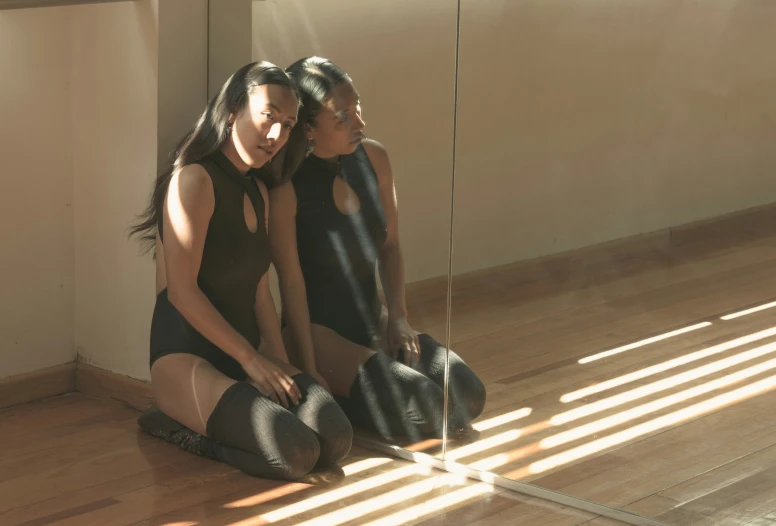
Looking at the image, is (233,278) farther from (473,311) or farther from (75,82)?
(75,82)

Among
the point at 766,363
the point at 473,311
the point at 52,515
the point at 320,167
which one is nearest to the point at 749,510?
the point at 766,363

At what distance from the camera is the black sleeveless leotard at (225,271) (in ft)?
8.76

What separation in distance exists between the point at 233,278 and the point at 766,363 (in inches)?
47.3

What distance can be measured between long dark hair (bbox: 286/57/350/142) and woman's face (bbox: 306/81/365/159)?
0.04 ft

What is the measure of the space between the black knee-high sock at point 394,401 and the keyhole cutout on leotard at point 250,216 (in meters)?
0.42

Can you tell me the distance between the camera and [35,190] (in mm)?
3084

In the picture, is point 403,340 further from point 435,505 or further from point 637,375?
point 637,375

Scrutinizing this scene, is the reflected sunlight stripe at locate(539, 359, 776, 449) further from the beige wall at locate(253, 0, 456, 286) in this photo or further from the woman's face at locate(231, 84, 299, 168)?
the woman's face at locate(231, 84, 299, 168)

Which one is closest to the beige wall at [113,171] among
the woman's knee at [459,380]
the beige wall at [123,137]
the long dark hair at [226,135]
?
the beige wall at [123,137]

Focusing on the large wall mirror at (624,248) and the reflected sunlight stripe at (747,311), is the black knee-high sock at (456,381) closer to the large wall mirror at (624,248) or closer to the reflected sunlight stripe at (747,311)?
the large wall mirror at (624,248)

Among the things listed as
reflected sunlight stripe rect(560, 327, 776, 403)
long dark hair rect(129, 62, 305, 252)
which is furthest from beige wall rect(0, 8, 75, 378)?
reflected sunlight stripe rect(560, 327, 776, 403)

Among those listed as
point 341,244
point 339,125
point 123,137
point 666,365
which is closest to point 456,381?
point 341,244

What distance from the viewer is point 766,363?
7.25 feet

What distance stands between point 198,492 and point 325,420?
33cm
